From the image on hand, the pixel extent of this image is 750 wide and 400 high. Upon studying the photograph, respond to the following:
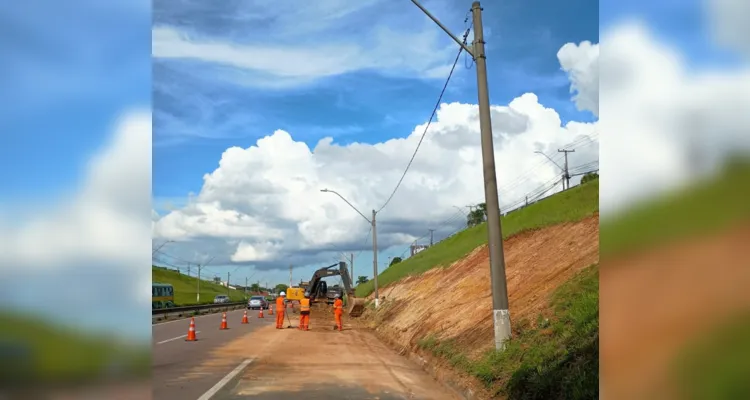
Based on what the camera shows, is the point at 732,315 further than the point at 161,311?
No

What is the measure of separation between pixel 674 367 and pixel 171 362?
44.7ft

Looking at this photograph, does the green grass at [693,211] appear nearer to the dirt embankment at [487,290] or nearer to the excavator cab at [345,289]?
the dirt embankment at [487,290]

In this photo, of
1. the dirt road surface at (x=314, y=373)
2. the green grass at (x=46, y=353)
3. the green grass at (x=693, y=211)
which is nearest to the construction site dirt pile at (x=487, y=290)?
the dirt road surface at (x=314, y=373)

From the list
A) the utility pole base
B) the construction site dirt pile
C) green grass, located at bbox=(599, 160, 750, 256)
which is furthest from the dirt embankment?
green grass, located at bbox=(599, 160, 750, 256)

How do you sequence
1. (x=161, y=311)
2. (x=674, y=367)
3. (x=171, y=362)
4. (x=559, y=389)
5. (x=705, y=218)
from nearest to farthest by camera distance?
(x=705, y=218) → (x=674, y=367) → (x=559, y=389) → (x=171, y=362) → (x=161, y=311)

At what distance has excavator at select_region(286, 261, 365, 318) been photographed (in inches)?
1610

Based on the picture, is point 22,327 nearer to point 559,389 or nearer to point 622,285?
point 622,285

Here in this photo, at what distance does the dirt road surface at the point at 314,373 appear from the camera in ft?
33.1

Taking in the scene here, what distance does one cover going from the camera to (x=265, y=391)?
10.1 m

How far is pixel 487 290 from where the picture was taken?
20.0 m

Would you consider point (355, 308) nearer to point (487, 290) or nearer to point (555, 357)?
point (487, 290)

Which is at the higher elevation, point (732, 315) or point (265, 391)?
point (732, 315)

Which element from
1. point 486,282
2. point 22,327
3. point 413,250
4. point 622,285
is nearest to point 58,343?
point 22,327

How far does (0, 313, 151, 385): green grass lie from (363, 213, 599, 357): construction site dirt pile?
10313 millimetres
